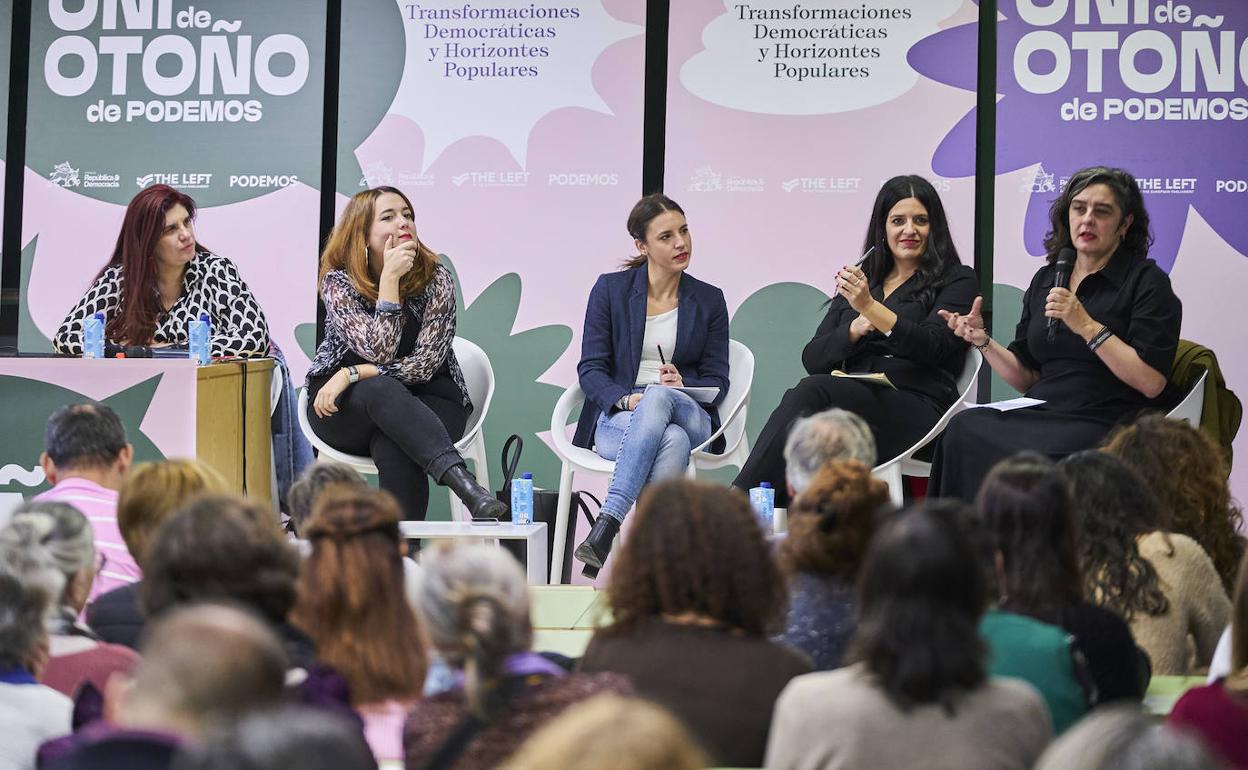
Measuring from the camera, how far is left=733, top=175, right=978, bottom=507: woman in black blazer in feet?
16.0

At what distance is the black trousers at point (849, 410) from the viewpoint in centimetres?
484

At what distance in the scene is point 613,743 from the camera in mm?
1080

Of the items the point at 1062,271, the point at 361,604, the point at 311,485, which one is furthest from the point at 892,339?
the point at 361,604

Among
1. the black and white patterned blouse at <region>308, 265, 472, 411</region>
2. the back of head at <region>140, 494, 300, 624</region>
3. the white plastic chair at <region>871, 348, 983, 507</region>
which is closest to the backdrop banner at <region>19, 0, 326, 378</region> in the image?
the black and white patterned blouse at <region>308, 265, 472, 411</region>

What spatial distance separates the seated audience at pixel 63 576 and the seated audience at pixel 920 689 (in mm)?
1078

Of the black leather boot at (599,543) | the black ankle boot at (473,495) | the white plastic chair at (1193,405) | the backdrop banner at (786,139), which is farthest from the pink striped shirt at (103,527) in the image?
the backdrop banner at (786,139)

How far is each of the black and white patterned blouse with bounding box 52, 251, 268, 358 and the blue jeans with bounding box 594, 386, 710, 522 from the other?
4.67ft

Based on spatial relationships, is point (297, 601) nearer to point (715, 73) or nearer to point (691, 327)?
point (691, 327)

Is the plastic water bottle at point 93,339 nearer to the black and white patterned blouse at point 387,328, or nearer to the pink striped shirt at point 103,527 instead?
the black and white patterned blouse at point 387,328

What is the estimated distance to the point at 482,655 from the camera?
1.74 meters

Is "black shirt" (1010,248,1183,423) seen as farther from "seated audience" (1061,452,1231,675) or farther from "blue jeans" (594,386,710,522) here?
"seated audience" (1061,452,1231,675)

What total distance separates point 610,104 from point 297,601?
15.4ft

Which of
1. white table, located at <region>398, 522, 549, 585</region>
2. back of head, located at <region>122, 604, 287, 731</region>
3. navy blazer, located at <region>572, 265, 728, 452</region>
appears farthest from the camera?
navy blazer, located at <region>572, 265, 728, 452</region>

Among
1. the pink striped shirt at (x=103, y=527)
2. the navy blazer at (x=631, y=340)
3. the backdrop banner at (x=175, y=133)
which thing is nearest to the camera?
the pink striped shirt at (x=103, y=527)
